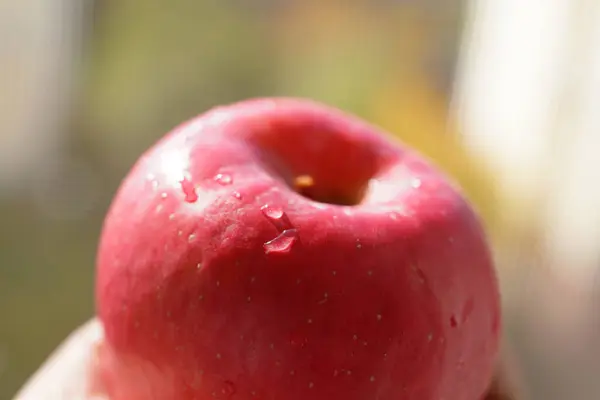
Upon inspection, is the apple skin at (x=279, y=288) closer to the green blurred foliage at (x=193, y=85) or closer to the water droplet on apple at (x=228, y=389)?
the water droplet on apple at (x=228, y=389)

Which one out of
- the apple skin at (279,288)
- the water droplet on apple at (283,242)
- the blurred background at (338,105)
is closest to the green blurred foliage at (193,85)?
the blurred background at (338,105)

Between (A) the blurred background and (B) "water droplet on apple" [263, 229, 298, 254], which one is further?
(A) the blurred background

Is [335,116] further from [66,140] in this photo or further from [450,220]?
[66,140]

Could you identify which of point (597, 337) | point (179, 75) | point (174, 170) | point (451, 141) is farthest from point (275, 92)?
point (174, 170)

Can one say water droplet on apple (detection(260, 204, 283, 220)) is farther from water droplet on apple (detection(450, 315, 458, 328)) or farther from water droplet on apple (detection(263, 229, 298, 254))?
water droplet on apple (detection(450, 315, 458, 328))

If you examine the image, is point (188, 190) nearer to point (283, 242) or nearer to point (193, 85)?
point (283, 242)

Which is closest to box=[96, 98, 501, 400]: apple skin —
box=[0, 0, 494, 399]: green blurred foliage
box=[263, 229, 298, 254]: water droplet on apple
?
box=[263, 229, 298, 254]: water droplet on apple

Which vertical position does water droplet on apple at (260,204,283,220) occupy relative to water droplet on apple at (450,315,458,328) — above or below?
above
